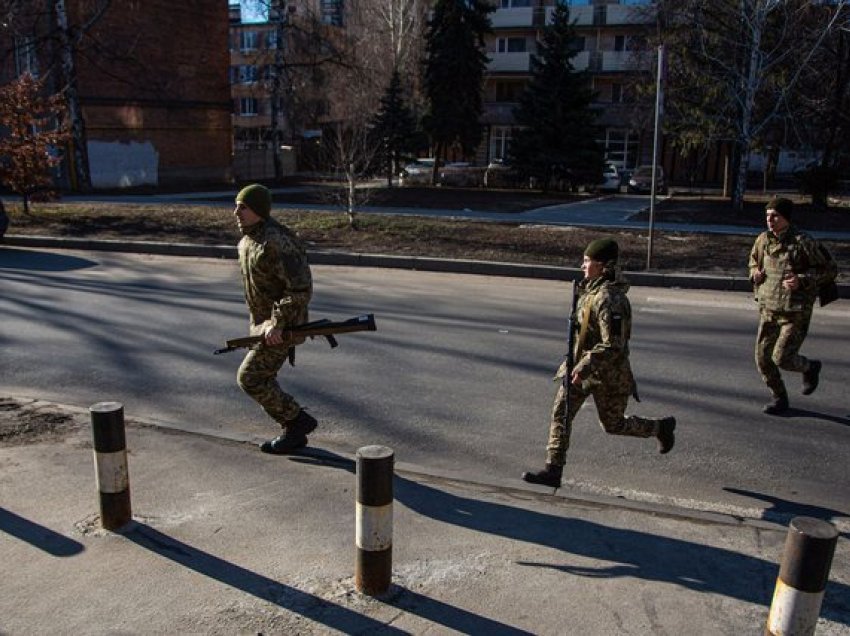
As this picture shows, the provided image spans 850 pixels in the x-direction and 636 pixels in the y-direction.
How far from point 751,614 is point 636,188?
3594 centimetres

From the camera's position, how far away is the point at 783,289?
20.6 ft

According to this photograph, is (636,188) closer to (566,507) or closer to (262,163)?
(262,163)

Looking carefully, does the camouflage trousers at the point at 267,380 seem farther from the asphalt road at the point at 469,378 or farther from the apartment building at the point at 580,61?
the apartment building at the point at 580,61

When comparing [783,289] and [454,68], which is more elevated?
[454,68]

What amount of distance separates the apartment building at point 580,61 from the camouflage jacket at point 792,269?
42.0 metres

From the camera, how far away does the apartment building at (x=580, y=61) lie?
158 feet

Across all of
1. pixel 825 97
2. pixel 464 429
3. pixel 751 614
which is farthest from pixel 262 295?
pixel 825 97

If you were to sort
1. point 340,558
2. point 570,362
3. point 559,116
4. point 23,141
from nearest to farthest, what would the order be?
point 340,558
point 570,362
point 23,141
point 559,116

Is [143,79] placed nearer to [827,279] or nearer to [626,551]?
[827,279]

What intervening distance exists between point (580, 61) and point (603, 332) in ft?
156

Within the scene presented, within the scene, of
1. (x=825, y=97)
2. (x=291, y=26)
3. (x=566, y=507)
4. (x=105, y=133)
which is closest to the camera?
(x=566, y=507)

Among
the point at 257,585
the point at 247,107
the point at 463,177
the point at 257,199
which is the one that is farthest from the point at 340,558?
the point at 247,107

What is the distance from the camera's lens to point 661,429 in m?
5.18

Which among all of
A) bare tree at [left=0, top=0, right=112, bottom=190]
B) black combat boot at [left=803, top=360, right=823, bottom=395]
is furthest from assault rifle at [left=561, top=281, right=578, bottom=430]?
bare tree at [left=0, top=0, right=112, bottom=190]
